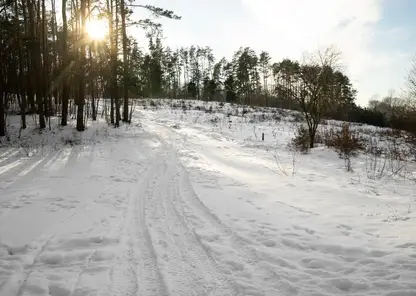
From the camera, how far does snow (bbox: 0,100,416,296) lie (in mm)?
3492

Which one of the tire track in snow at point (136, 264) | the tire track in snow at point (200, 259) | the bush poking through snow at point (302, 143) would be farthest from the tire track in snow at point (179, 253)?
the bush poking through snow at point (302, 143)

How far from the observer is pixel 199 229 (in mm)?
4969

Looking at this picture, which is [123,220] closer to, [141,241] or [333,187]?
[141,241]

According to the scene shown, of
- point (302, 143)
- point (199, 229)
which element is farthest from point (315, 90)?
point (199, 229)

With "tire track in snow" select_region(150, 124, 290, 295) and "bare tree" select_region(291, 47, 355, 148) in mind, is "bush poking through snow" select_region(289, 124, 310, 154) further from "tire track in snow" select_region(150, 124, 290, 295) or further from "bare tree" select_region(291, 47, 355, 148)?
"tire track in snow" select_region(150, 124, 290, 295)

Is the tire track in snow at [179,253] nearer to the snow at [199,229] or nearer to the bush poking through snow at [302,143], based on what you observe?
the snow at [199,229]

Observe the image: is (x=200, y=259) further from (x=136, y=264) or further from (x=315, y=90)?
(x=315, y=90)

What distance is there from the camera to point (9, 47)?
56.0 feet

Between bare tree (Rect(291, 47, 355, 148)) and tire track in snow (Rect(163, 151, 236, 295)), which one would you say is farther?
bare tree (Rect(291, 47, 355, 148))

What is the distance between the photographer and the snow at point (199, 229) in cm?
349

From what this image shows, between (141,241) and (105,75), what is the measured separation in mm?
15915

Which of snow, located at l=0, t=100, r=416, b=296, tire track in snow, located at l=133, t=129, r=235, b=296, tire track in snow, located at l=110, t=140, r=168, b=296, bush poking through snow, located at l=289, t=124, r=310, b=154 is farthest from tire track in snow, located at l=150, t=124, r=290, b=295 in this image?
bush poking through snow, located at l=289, t=124, r=310, b=154

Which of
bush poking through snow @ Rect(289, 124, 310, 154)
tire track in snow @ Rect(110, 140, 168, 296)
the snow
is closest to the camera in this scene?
tire track in snow @ Rect(110, 140, 168, 296)

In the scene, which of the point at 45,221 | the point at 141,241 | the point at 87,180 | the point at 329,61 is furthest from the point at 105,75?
the point at 141,241
